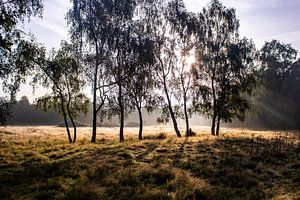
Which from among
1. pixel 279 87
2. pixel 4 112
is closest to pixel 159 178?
pixel 4 112

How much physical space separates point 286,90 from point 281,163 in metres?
65.4

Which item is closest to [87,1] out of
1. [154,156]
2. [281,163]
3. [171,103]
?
[171,103]

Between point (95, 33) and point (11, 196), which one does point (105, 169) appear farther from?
point (95, 33)

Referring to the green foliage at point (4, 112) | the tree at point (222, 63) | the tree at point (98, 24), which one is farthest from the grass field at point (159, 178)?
the tree at point (222, 63)

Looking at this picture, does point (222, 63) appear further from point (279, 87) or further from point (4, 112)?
point (279, 87)

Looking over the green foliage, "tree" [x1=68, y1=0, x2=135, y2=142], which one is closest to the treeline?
"tree" [x1=68, y1=0, x2=135, y2=142]

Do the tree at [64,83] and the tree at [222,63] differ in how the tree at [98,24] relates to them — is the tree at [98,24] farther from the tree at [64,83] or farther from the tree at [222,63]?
the tree at [222,63]

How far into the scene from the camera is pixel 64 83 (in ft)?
107

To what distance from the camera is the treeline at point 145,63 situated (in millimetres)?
29234

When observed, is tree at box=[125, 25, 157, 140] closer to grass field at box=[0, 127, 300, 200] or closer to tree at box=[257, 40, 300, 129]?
grass field at box=[0, 127, 300, 200]

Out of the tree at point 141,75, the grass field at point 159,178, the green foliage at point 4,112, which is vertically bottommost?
the grass field at point 159,178

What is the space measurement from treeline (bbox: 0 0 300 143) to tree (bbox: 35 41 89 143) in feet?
0.33

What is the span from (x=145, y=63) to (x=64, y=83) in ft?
31.1

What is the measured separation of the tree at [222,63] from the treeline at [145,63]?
0.12m
